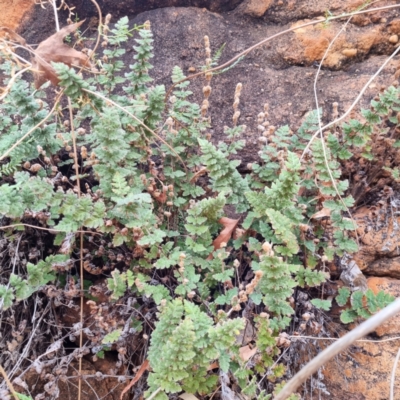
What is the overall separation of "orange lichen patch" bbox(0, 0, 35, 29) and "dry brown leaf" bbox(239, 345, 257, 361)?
2.54m

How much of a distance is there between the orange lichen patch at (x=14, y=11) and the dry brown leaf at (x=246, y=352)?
2.54 m

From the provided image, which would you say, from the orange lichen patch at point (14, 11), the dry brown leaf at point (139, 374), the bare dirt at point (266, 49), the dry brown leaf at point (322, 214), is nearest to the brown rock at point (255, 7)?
the bare dirt at point (266, 49)

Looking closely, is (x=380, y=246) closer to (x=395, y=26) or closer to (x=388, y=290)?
(x=388, y=290)

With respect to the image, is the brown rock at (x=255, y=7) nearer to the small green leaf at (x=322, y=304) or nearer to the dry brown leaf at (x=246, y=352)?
the small green leaf at (x=322, y=304)

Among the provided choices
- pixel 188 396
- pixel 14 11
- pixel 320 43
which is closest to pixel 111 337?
pixel 188 396

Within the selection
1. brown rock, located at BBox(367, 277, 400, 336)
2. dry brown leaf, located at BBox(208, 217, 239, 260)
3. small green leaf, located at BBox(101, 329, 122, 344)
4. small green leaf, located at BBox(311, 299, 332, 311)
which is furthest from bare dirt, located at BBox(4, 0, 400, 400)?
small green leaf, located at BBox(101, 329, 122, 344)

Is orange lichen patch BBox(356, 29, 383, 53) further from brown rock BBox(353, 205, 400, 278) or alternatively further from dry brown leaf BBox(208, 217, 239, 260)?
dry brown leaf BBox(208, 217, 239, 260)

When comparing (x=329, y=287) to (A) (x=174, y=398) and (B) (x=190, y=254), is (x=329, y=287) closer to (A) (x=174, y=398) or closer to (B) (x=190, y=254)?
(B) (x=190, y=254)

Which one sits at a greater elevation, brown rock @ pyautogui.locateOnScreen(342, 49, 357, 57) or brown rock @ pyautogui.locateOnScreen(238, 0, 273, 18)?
brown rock @ pyautogui.locateOnScreen(238, 0, 273, 18)

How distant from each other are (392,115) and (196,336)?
1527 millimetres

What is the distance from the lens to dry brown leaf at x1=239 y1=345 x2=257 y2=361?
1520 mm

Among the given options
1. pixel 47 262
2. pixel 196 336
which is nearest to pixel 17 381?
pixel 47 262

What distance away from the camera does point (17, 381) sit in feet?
4.79

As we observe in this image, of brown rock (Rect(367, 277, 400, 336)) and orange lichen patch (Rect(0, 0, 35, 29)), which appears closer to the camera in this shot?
brown rock (Rect(367, 277, 400, 336))
